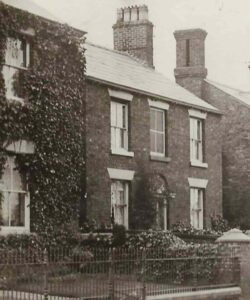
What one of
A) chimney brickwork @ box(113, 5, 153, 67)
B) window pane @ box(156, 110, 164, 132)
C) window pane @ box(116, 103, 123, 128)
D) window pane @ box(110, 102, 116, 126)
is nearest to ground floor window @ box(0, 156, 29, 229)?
window pane @ box(110, 102, 116, 126)

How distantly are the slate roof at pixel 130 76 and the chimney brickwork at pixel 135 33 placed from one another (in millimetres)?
1021

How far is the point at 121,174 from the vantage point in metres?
23.8

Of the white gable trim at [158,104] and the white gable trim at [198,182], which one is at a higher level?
the white gable trim at [158,104]

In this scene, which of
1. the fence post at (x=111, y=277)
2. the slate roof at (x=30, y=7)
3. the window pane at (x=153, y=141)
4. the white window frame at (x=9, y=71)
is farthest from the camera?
the window pane at (x=153, y=141)

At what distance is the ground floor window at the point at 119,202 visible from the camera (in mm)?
23672

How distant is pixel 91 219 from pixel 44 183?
3.29 m

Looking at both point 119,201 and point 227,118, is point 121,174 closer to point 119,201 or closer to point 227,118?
point 119,201

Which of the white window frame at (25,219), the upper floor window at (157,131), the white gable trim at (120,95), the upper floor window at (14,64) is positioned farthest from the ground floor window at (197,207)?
the upper floor window at (14,64)

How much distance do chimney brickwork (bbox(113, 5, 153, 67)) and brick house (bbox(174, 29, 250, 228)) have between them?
8.87ft

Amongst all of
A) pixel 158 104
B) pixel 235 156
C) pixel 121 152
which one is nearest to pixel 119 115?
pixel 121 152

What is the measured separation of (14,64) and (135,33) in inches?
543

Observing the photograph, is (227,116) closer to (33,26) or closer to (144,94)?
(144,94)

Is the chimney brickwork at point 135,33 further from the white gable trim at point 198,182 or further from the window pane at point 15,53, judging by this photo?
the window pane at point 15,53

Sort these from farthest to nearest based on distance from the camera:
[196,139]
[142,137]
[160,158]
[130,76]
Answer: [196,139], [130,76], [160,158], [142,137]
